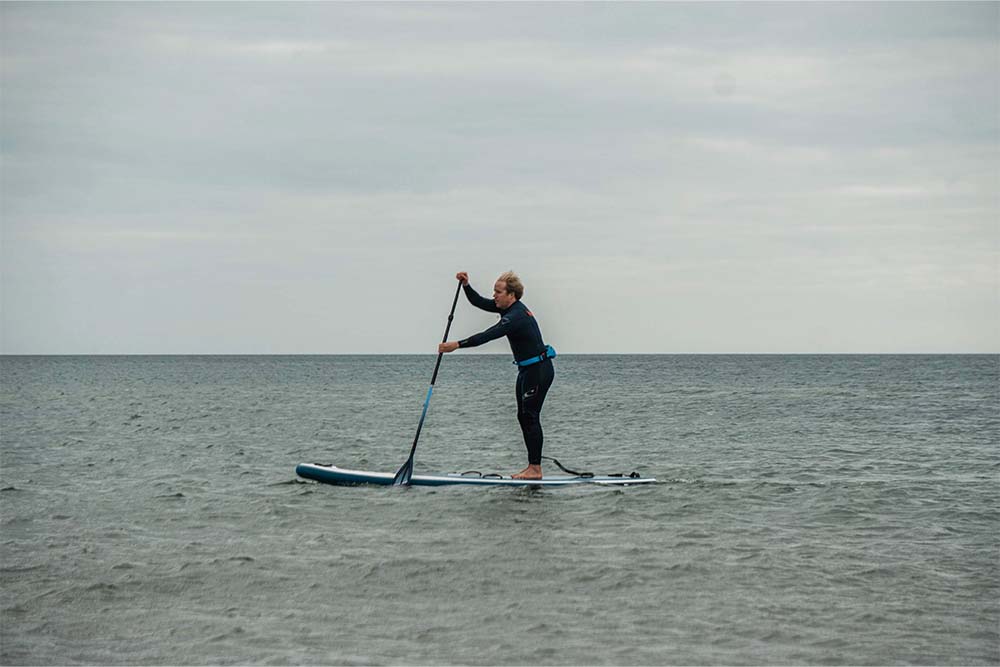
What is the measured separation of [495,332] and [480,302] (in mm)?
1038

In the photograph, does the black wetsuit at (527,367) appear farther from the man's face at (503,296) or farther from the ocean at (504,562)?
the ocean at (504,562)

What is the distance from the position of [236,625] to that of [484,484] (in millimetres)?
6489

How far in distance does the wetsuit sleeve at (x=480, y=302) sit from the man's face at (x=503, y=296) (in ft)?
0.56

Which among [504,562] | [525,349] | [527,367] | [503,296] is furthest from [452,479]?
[504,562]

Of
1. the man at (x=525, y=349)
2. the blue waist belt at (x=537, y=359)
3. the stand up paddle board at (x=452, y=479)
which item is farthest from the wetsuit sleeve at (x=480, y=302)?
the stand up paddle board at (x=452, y=479)

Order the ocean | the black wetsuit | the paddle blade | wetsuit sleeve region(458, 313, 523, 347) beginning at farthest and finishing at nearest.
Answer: the paddle blade, the black wetsuit, wetsuit sleeve region(458, 313, 523, 347), the ocean

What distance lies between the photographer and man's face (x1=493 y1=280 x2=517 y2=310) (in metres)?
13.7

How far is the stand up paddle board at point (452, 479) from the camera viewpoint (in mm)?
13922

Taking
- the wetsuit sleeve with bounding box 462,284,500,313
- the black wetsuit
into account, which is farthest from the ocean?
the wetsuit sleeve with bounding box 462,284,500,313

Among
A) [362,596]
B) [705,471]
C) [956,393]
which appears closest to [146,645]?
[362,596]

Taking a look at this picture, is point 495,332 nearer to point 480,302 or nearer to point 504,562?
point 480,302

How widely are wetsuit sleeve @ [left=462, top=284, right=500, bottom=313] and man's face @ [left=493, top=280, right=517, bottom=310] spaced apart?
0.56ft

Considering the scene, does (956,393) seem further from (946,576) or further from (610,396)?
(946,576)

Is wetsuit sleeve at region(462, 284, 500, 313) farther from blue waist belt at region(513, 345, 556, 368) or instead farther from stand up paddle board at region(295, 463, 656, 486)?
stand up paddle board at region(295, 463, 656, 486)
